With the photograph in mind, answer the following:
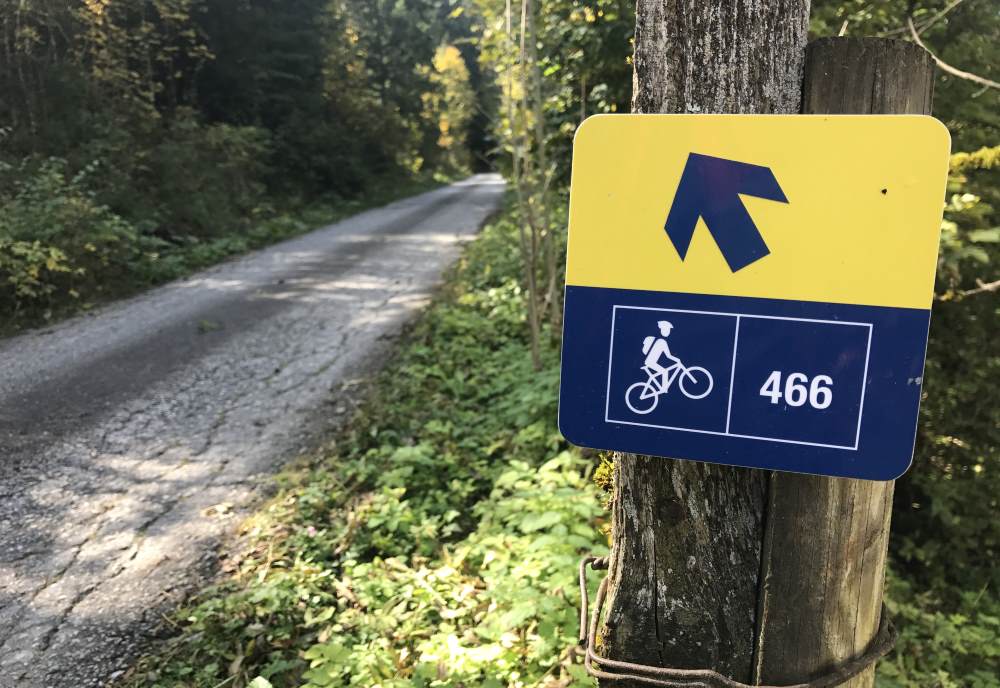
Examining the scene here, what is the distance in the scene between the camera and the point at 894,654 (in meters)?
3.20

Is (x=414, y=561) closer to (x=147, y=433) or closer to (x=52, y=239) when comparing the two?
(x=147, y=433)

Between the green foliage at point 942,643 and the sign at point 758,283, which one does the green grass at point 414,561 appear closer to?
the sign at point 758,283

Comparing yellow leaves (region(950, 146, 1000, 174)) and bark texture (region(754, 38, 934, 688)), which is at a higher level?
yellow leaves (region(950, 146, 1000, 174))

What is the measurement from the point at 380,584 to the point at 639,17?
8.02 ft

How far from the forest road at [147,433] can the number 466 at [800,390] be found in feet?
8.25

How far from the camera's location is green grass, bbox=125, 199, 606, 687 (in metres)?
2.36

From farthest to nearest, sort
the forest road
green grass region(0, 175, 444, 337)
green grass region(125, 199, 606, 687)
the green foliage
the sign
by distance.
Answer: green grass region(0, 175, 444, 337) → the green foliage → the forest road → green grass region(125, 199, 606, 687) → the sign

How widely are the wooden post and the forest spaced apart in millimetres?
350

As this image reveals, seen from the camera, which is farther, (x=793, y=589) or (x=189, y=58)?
(x=189, y=58)

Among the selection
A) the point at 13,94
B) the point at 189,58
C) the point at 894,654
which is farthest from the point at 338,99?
the point at 894,654

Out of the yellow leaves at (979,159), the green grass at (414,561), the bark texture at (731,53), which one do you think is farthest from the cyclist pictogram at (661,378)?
the yellow leaves at (979,159)

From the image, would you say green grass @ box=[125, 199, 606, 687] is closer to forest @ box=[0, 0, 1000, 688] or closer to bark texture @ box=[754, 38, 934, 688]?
forest @ box=[0, 0, 1000, 688]

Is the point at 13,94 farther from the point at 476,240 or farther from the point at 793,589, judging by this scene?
the point at 793,589

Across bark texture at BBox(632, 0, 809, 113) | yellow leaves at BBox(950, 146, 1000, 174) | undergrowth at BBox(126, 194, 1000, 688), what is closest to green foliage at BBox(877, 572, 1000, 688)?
undergrowth at BBox(126, 194, 1000, 688)
